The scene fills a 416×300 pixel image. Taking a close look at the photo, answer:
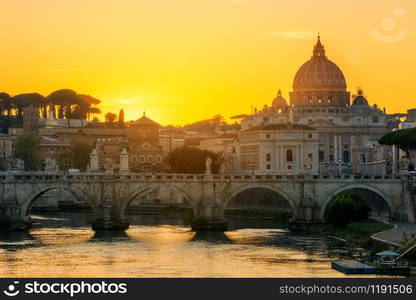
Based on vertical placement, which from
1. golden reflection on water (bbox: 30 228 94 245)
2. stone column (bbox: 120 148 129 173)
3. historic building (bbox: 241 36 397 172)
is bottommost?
golden reflection on water (bbox: 30 228 94 245)

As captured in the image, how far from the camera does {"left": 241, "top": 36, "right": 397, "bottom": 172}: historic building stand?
172750 mm

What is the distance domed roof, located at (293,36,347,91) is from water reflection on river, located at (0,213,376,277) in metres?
88.5

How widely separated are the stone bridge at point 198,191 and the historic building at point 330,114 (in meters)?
65.2

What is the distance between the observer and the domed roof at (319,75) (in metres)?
186

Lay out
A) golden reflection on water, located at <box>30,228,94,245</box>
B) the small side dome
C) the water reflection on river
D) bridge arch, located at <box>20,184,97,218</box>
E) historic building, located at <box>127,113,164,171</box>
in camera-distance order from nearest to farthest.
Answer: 1. the water reflection on river
2. golden reflection on water, located at <box>30,228,94,245</box>
3. bridge arch, located at <box>20,184,97,218</box>
4. historic building, located at <box>127,113,164,171</box>
5. the small side dome

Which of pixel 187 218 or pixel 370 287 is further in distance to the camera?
pixel 187 218

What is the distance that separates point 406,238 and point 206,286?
17.5m

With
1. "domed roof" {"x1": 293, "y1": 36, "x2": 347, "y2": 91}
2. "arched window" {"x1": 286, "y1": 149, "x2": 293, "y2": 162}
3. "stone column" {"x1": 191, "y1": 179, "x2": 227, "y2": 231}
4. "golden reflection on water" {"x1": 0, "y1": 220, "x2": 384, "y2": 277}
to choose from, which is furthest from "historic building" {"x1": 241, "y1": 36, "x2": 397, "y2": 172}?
"golden reflection on water" {"x1": 0, "y1": 220, "x2": 384, "y2": 277}

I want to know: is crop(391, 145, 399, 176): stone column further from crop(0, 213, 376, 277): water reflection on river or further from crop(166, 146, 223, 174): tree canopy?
crop(0, 213, 376, 277): water reflection on river

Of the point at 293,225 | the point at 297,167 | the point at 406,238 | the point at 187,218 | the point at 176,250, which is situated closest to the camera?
the point at 406,238

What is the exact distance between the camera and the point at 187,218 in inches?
4493

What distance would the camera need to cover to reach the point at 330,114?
179000mm

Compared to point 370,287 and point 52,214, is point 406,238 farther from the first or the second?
point 52,214

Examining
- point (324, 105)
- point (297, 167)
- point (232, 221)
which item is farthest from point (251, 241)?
point (324, 105)
